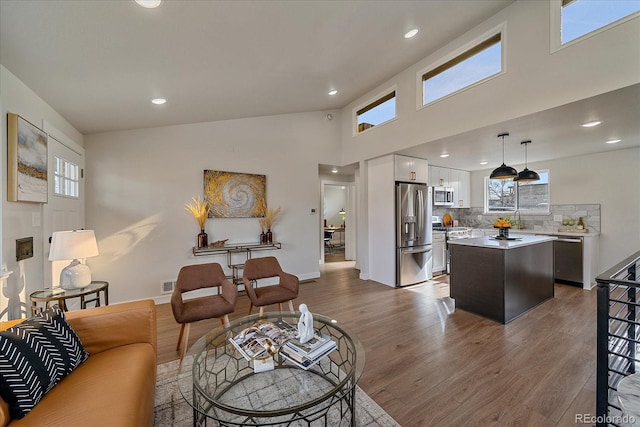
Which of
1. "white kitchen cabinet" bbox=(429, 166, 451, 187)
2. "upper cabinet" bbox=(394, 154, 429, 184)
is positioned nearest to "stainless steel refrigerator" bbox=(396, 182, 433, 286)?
"upper cabinet" bbox=(394, 154, 429, 184)

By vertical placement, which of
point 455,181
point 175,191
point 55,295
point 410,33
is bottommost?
point 55,295

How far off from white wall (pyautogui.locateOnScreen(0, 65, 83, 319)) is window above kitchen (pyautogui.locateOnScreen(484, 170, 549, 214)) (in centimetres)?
688

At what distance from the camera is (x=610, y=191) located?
4.30 meters

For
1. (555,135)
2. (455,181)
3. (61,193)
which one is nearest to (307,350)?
(61,193)

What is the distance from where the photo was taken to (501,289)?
2982mm

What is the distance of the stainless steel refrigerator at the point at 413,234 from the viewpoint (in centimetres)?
440

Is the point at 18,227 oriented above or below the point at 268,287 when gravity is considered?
above

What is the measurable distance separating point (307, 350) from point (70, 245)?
2210 mm

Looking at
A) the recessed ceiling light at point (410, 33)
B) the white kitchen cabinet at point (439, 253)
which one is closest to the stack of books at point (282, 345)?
the recessed ceiling light at point (410, 33)

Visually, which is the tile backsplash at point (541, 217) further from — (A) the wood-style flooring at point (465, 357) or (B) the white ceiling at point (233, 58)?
(A) the wood-style flooring at point (465, 357)

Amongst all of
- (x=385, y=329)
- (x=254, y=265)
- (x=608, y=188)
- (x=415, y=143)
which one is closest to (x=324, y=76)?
(x=415, y=143)

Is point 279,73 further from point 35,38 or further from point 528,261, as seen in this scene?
point 528,261

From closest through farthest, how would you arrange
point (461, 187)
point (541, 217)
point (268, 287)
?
point (268, 287), point (541, 217), point (461, 187)

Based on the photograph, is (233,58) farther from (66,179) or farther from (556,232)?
(556,232)
